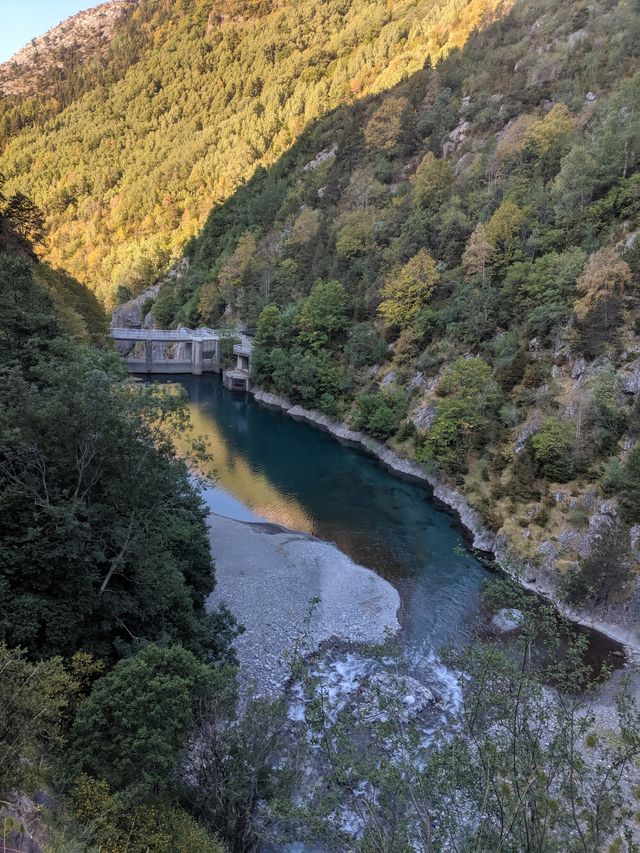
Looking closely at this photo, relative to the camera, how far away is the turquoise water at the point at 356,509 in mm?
23517

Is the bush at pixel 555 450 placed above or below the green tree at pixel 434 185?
below

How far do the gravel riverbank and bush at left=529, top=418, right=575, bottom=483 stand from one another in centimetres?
1204

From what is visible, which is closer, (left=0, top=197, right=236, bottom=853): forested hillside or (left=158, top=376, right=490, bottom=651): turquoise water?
(left=0, top=197, right=236, bottom=853): forested hillside

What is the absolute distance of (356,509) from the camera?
33438 mm

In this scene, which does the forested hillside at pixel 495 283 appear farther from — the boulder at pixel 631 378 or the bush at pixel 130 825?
the bush at pixel 130 825

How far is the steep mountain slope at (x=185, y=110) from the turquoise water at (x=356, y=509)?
74490 mm

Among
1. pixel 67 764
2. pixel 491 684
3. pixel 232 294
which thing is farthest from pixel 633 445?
pixel 232 294

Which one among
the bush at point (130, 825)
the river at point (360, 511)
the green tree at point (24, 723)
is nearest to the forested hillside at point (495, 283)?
the river at point (360, 511)

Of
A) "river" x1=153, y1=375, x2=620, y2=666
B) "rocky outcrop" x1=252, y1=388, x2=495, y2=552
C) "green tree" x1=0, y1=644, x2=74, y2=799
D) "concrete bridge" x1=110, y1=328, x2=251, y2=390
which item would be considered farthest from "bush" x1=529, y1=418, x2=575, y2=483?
"concrete bridge" x1=110, y1=328, x2=251, y2=390

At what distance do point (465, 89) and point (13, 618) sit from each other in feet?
271

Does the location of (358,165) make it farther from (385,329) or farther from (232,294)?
(385,329)

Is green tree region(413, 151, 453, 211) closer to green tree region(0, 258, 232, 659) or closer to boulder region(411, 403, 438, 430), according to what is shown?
boulder region(411, 403, 438, 430)

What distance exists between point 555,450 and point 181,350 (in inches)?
2383

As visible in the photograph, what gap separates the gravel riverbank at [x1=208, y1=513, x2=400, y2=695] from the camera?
749 inches
